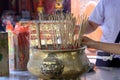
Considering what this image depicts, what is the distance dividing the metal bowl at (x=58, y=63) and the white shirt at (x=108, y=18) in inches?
36.5

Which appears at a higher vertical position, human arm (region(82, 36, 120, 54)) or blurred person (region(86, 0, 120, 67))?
blurred person (region(86, 0, 120, 67))

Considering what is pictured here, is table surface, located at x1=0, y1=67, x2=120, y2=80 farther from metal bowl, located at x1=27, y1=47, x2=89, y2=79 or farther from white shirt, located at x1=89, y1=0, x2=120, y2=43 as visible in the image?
white shirt, located at x1=89, y1=0, x2=120, y2=43

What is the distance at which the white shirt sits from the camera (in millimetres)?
2207

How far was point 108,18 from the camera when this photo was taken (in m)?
2.25

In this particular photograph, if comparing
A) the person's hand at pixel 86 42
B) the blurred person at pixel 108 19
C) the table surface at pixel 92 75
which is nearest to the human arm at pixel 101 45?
the person's hand at pixel 86 42

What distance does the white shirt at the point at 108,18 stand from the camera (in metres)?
2.21

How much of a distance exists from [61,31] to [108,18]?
39.9 inches

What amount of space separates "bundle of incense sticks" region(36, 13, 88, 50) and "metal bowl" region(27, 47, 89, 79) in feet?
0.15

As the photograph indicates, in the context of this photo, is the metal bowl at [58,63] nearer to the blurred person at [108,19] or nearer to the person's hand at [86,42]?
the person's hand at [86,42]

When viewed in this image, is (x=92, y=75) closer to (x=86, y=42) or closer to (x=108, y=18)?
(x=86, y=42)

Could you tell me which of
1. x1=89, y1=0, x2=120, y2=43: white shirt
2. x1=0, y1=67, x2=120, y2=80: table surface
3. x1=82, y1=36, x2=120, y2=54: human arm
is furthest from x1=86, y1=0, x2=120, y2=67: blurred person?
x1=82, y1=36, x2=120, y2=54: human arm

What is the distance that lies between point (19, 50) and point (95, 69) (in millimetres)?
422

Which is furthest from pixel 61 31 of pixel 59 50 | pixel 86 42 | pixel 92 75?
pixel 92 75

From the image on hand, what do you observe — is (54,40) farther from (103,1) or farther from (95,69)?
(103,1)
